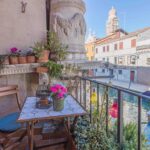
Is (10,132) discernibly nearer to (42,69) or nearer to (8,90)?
(8,90)

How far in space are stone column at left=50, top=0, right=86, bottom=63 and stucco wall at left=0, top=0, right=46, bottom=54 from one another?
0.22 meters

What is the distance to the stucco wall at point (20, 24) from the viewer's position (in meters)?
2.58

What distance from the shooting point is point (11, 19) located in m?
2.61

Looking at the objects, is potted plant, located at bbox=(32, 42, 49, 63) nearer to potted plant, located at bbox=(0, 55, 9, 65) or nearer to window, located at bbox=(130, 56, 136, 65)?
potted plant, located at bbox=(0, 55, 9, 65)

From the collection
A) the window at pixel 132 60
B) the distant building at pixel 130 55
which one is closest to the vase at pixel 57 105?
the distant building at pixel 130 55

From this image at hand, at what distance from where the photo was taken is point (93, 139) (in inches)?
65.7

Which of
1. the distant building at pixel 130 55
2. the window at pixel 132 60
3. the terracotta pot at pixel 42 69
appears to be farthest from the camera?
the window at pixel 132 60

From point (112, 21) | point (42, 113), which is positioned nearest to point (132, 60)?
point (112, 21)

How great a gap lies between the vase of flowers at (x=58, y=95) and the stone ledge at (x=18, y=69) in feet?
3.74

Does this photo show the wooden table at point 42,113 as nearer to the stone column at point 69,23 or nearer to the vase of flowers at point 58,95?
the vase of flowers at point 58,95

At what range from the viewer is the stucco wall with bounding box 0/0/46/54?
2584 millimetres

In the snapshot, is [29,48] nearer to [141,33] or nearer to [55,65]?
[55,65]

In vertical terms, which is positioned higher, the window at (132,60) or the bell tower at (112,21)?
the bell tower at (112,21)

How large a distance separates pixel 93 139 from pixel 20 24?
6.73 ft
